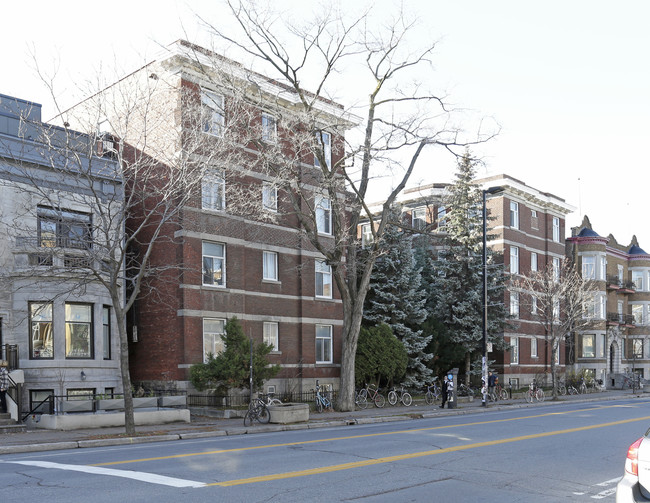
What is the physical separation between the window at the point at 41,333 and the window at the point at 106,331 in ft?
7.52

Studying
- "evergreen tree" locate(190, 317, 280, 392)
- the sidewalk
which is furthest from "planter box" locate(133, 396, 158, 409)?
"evergreen tree" locate(190, 317, 280, 392)

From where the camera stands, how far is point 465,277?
4112cm

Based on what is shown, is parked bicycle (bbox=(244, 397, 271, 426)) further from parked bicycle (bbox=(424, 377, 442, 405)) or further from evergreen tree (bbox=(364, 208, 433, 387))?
evergreen tree (bbox=(364, 208, 433, 387))

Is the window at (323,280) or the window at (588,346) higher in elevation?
the window at (323,280)

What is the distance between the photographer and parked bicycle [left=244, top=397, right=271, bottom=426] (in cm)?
2178

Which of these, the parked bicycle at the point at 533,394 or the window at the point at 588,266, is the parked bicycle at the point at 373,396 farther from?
the window at the point at 588,266

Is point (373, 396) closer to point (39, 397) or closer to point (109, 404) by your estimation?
point (109, 404)

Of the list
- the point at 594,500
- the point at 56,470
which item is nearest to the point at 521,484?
the point at 594,500

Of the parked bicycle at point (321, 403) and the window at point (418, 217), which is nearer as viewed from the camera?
A: the parked bicycle at point (321, 403)

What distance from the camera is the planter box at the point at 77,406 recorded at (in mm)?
21266

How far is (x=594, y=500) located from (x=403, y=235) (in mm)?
29273

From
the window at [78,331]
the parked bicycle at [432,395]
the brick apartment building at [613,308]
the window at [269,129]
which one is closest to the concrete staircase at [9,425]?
the window at [78,331]

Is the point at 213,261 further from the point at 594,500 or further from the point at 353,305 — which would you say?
Result: the point at 594,500

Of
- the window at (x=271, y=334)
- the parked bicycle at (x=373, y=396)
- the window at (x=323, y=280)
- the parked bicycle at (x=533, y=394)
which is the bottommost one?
the parked bicycle at (x=533, y=394)
